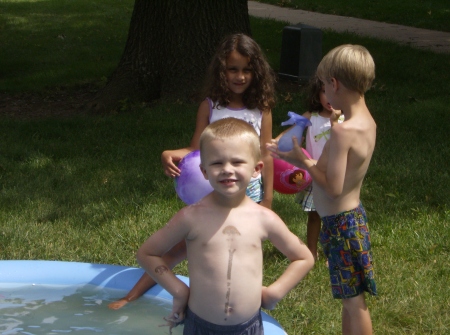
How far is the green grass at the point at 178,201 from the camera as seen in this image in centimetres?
370

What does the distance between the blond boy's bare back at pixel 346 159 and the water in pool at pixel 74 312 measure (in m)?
1.00

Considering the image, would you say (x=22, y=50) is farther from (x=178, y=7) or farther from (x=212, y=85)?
(x=212, y=85)

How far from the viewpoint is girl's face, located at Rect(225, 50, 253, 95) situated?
356 centimetres

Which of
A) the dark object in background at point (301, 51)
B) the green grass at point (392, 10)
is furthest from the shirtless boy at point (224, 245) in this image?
the green grass at point (392, 10)

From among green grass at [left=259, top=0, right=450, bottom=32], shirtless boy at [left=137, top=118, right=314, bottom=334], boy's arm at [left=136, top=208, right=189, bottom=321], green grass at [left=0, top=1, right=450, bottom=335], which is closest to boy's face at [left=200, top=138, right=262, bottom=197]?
shirtless boy at [left=137, top=118, right=314, bottom=334]

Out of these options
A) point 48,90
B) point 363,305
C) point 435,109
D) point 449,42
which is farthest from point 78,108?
point 449,42

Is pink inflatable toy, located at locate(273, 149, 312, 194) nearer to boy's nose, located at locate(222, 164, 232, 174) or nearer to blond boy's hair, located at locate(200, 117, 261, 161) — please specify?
blond boy's hair, located at locate(200, 117, 261, 161)

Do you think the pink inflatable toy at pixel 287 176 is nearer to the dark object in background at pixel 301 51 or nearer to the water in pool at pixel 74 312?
the water in pool at pixel 74 312

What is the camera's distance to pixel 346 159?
2.81 m

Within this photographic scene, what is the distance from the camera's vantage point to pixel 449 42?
11.8 m

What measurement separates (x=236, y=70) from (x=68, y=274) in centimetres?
138

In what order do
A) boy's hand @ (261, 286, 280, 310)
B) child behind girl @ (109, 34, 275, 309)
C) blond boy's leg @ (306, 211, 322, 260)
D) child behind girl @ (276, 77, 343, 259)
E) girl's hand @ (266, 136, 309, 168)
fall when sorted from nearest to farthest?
boy's hand @ (261, 286, 280, 310) → girl's hand @ (266, 136, 309, 168) → child behind girl @ (109, 34, 275, 309) → child behind girl @ (276, 77, 343, 259) → blond boy's leg @ (306, 211, 322, 260)

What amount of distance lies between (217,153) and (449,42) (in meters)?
10.2

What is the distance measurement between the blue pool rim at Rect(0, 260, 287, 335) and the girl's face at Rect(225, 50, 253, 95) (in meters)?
1.07
